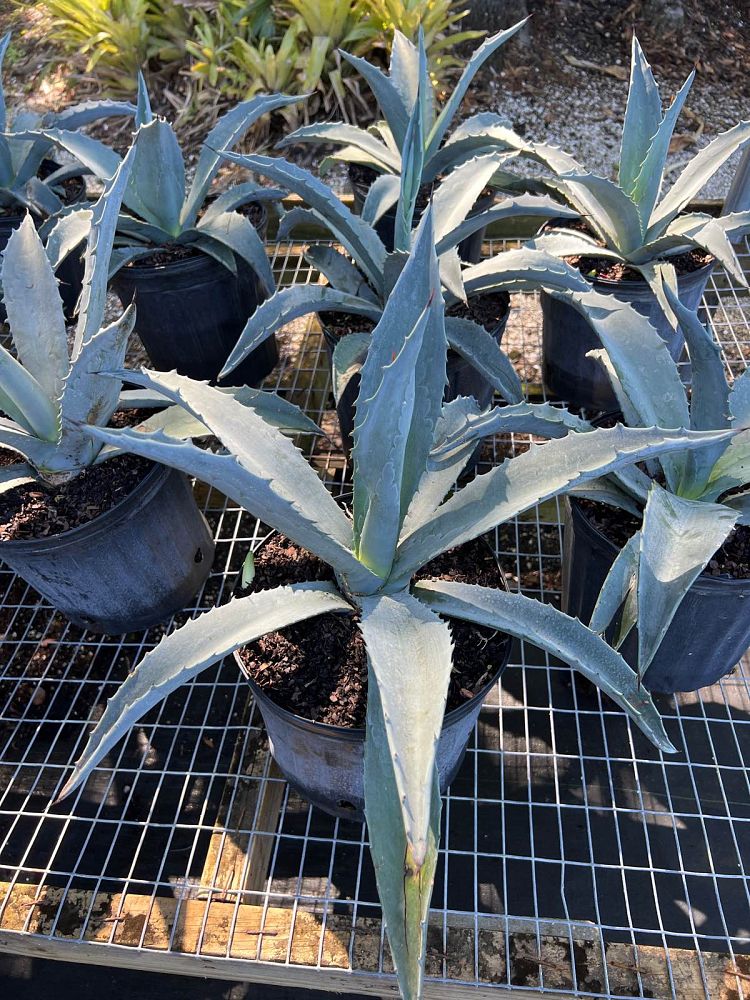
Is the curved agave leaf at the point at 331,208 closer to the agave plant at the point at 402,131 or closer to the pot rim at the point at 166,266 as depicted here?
the agave plant at the point at 402,131

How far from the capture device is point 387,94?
1575 millimetres

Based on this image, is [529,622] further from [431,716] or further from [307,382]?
[307,382]

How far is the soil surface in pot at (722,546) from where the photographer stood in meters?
1.04

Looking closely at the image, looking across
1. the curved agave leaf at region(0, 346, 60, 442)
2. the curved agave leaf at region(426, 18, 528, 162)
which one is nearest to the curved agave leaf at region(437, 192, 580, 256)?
the curved agave leaf at region(426, 18, 528, 162)

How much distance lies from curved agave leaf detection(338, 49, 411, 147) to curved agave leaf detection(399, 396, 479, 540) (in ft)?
3.07

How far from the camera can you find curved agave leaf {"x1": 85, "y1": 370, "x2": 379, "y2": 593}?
73cm

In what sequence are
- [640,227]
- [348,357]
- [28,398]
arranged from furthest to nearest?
[640,227] → [348,357] → [28,398]

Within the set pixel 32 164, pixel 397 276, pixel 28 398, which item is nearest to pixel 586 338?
pixel 397 276

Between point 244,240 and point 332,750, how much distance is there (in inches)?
43.4

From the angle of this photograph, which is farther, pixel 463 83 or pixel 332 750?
pixel 463 83

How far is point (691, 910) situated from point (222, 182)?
100 inches

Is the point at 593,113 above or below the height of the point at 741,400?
above

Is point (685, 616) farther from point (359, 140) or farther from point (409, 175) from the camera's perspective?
point (359, 140)

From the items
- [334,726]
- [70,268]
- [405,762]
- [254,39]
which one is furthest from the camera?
[254,39]
